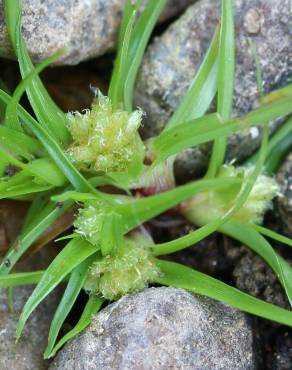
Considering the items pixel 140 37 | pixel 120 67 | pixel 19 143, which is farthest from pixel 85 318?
pixel 140 37

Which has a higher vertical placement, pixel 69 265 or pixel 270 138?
pixel 69 265

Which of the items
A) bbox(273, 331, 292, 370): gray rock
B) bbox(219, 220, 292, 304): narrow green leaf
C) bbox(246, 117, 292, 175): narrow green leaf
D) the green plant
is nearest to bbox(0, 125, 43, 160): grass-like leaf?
the green plant

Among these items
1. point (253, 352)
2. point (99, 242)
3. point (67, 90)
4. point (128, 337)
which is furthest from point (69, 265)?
point (67, 90)

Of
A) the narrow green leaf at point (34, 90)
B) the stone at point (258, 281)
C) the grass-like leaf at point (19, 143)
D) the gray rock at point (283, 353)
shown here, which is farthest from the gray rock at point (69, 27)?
the gray rock at point (283, 353)

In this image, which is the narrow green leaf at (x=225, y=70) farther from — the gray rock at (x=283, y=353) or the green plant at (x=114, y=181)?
the gray rock at (x=283, y=353)

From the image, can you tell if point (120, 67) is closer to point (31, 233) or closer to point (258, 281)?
point (31, 233)

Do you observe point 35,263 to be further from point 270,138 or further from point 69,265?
point 270,138
